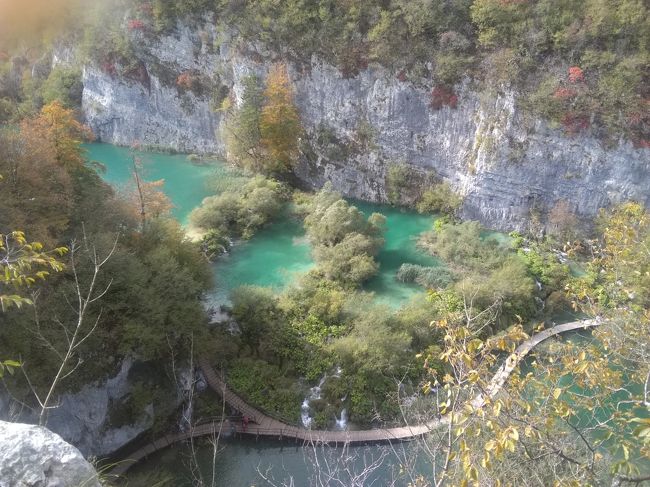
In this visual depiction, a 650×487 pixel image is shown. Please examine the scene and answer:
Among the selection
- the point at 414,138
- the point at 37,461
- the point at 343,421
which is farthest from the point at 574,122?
the point at 37,461

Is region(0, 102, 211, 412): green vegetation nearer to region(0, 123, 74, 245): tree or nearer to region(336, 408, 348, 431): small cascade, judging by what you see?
region(0, 123, 74, 245): tree

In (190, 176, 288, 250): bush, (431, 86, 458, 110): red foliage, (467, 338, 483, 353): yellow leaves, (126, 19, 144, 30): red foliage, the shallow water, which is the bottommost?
the shallow water

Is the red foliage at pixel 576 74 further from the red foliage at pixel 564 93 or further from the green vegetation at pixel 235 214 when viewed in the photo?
the green vegetation at pixel 235 214

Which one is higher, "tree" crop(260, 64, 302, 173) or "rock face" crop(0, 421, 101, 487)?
"tree" crop(260, 64, 302, 173)

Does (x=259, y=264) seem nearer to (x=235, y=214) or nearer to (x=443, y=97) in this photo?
(x=235, y=214)

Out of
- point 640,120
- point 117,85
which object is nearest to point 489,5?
point 640,120

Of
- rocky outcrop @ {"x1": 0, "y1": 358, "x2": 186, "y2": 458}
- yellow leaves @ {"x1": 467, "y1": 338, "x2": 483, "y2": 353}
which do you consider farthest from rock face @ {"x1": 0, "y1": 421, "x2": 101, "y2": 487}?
rocky outcrop @ {"x1": 0, "y1": 358, "x2": 186, "y2": 458}

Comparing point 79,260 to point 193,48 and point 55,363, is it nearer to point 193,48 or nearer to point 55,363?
point 55,363
